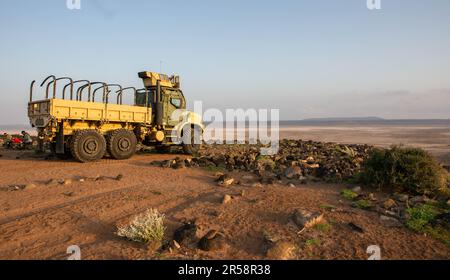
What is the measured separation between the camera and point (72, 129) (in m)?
13.2

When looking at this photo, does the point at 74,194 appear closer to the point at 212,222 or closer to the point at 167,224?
the point at 167,224

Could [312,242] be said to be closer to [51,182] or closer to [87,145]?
[51,182]

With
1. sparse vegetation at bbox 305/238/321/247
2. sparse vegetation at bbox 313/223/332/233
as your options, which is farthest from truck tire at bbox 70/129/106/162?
sparse vegetation at bbox 305/238/321/247

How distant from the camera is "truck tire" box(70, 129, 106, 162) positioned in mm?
12734

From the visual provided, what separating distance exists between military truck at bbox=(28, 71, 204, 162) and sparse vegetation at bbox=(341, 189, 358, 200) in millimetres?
9527

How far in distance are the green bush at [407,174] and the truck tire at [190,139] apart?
9.56 m

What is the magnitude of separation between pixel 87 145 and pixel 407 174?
11235mm

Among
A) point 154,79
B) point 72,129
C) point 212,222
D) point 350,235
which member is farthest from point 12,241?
point 154,79

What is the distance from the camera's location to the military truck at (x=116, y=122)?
12680 millimetres

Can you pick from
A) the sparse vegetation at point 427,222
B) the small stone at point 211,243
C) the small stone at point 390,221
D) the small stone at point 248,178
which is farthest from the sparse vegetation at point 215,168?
the sparse vegetation at point 427,222

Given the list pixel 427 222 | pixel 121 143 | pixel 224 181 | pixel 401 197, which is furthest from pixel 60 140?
pixel 427 222

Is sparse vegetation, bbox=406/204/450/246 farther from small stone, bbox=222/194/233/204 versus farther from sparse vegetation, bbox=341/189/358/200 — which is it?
small stone, bbox=222/194/233/204

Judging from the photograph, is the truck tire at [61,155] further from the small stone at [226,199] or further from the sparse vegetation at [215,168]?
the small stone at [226,199]
